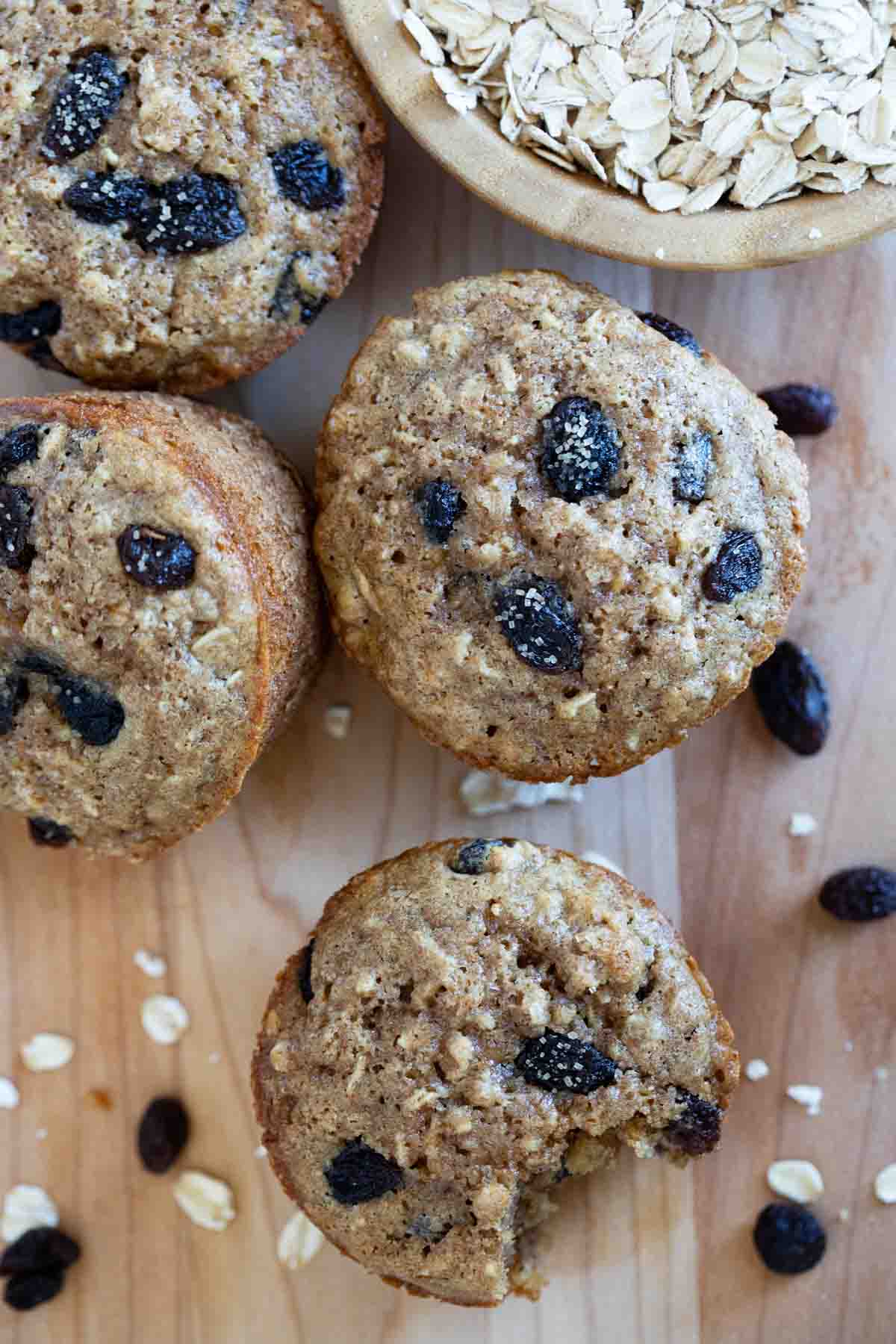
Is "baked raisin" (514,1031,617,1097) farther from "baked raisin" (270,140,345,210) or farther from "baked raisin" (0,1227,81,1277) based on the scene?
"baked raisin" (270,140,345,210)

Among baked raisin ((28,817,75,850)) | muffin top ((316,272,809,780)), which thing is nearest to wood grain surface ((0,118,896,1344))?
baked raisin ((28,817,75,850))

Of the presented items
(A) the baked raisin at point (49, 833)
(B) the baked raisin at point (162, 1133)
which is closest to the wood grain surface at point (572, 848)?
(B) the baked raisin at point (162, 1133)

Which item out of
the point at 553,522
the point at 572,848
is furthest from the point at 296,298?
the point at 572,848

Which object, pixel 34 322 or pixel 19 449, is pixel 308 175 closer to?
pixel 34 322

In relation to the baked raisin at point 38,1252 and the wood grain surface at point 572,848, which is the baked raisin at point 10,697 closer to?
the wood grain surface at point 572,848

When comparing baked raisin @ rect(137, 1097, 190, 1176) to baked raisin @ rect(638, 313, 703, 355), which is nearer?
baked raisin @ rect(638, 313, 703, 355)
